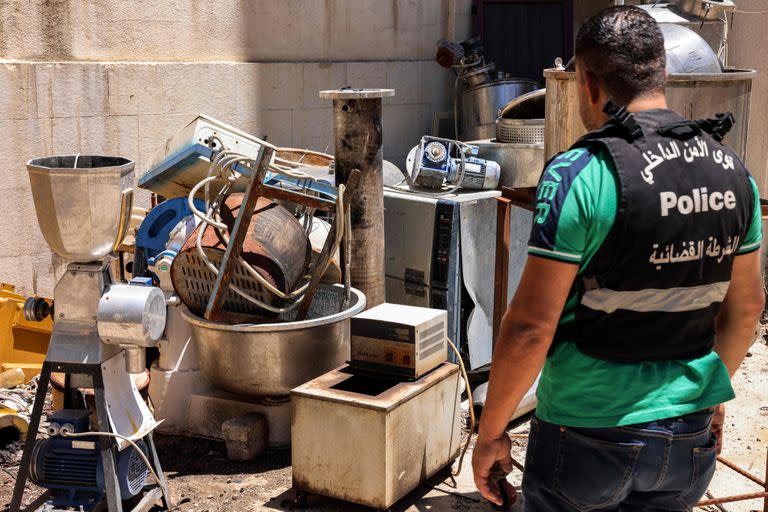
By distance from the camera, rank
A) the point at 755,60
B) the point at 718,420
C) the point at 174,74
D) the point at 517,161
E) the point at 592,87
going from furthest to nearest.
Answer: the point at 755,60
the point at 174,74
the point at 517,161
the point at 718,420
the point at 592,87

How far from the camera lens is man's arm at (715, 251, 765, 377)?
2383 millimetres

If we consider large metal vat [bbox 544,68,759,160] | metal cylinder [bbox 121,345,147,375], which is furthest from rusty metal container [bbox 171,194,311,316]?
large metal vat [bbox 544,68,759,160]

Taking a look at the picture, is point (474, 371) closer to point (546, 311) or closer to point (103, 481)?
point (103, 481)

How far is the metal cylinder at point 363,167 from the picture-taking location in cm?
488

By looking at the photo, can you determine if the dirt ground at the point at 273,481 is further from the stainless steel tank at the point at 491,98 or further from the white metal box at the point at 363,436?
the stainless steel tank at the point at 491,98

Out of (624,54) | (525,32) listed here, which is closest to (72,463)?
(624,54)

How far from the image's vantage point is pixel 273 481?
444 centimetres

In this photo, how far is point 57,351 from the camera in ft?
11.5

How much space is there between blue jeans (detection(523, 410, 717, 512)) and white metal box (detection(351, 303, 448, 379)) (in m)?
1.92

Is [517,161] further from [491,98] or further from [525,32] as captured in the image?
[525,32]

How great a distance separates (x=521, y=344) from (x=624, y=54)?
0.72m

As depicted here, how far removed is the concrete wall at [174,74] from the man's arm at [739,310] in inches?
180

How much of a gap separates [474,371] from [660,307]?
344 centimetres

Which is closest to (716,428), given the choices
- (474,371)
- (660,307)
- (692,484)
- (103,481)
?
(692,484)
